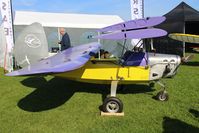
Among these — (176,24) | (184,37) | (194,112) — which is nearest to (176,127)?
(194,112)

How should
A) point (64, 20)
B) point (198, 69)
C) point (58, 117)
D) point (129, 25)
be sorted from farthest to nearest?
point (64, 20)
point (198, 69)
point (129, 25)
point (58, 117)

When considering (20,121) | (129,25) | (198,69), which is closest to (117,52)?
(129,25)

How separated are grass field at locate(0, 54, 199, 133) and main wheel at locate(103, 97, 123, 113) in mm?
220

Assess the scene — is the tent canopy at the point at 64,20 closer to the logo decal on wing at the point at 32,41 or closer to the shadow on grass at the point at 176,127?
the logo decal on wing at the point at 32,41

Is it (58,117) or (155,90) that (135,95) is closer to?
(155,90)

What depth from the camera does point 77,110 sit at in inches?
265

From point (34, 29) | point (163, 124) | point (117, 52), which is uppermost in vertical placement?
point (34, 29)

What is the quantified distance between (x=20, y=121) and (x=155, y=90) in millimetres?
4187

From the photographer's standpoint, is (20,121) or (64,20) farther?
(64,20)

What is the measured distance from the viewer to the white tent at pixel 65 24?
1577 centimetres

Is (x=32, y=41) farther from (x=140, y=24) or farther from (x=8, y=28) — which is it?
(x=8, y=28)

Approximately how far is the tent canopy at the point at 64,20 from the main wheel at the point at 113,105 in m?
10.2

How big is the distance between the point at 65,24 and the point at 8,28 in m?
4.17

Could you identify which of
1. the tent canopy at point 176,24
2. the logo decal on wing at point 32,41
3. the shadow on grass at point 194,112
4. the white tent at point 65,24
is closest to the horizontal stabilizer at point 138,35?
the shadow on grass at point 194,112
